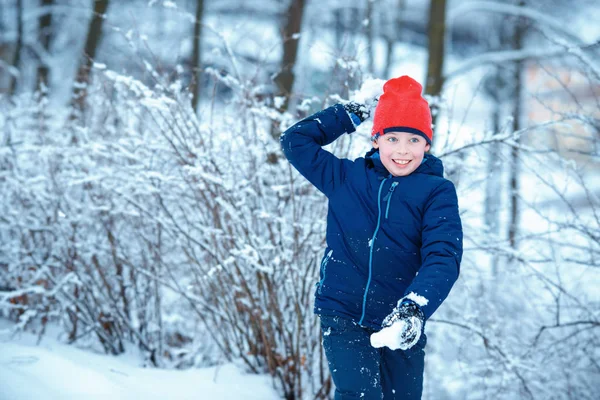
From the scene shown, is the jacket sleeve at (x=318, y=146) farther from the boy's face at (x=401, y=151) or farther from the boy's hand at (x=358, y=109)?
the boy's face at (x=401, y=151)

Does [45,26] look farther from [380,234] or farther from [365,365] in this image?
[365,365]

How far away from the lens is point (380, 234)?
194 centimetres

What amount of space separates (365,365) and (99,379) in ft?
4.68

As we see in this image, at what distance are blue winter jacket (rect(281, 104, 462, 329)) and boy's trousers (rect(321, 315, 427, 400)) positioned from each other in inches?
2.0

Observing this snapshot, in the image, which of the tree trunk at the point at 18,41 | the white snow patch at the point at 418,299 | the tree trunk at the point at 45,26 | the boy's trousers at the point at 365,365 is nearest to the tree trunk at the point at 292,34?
the boy's trousers at the point at 365,365

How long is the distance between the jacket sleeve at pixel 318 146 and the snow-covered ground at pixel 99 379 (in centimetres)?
139

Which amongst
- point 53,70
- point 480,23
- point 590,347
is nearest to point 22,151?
point 590,347

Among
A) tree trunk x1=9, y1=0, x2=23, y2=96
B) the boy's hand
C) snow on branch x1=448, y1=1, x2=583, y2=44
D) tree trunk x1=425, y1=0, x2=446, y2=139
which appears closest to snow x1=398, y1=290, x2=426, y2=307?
the boy's hand

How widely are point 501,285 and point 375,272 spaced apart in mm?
3056

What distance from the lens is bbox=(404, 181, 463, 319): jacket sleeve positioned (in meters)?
1.67

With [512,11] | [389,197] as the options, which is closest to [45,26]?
[512,11]

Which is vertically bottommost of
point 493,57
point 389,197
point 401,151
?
point 389,197

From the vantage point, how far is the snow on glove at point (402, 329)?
5.04 ft

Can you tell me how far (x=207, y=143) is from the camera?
10.9 ft
